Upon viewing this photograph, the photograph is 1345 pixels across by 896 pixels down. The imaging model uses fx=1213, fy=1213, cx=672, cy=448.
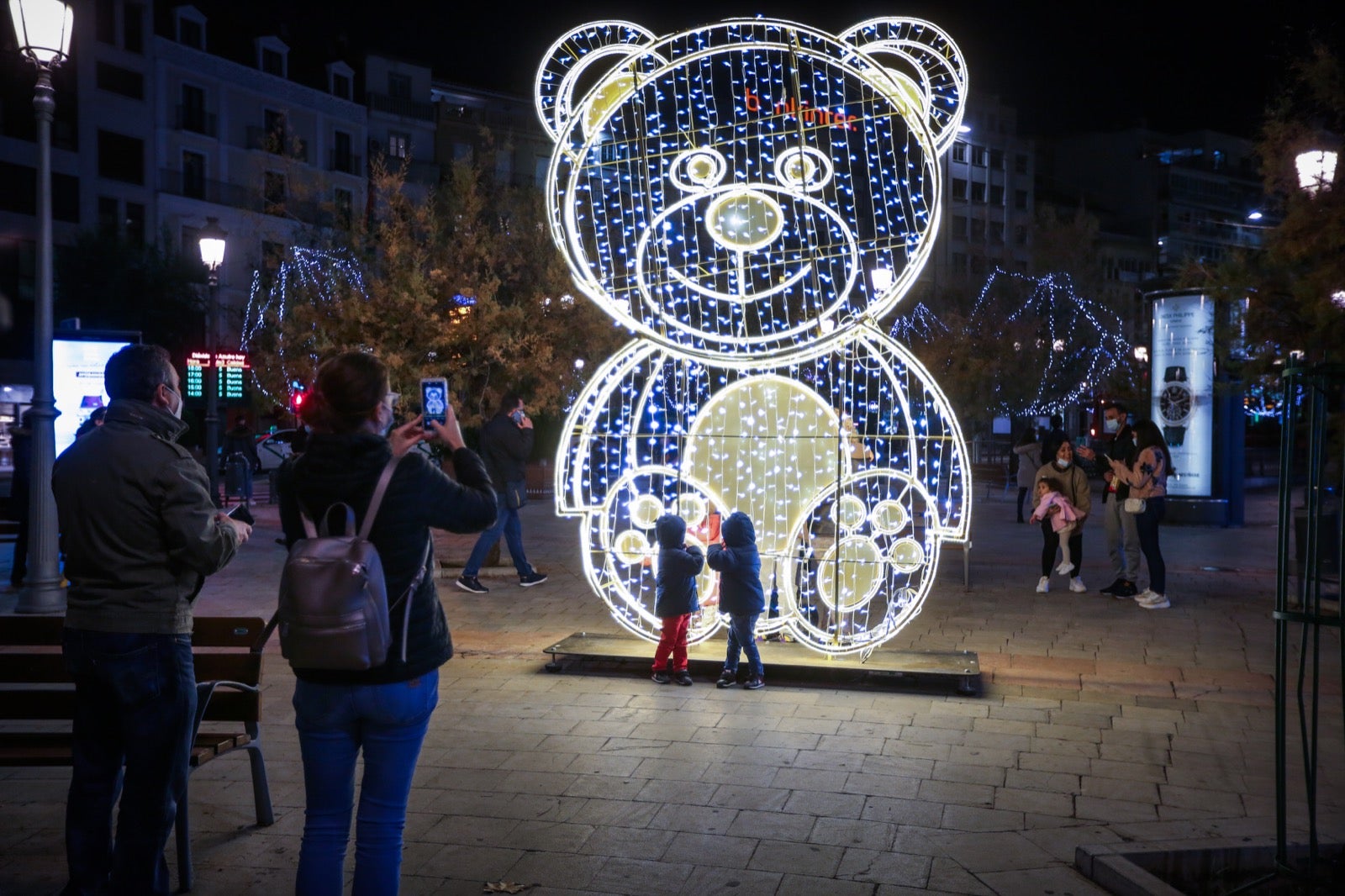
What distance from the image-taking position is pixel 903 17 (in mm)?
7203

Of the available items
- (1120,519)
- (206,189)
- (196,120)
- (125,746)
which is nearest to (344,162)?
(206,189)

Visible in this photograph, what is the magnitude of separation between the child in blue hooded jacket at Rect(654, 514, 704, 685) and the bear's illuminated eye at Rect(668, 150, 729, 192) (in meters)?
2.00

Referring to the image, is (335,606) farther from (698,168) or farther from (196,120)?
(196,120)

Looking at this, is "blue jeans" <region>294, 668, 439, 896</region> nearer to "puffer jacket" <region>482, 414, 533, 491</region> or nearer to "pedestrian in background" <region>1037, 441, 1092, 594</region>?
"puffer jacket" <region>482, 414, 533, 491</region>

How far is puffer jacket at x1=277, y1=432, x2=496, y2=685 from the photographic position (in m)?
3.12

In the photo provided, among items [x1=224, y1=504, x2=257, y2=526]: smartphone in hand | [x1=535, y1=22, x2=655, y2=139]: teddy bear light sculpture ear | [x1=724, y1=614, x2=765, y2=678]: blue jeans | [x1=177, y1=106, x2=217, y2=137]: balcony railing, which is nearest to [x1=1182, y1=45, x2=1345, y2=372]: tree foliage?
[x1=724, y1=614, x2=765, y2=678]: blue jeans

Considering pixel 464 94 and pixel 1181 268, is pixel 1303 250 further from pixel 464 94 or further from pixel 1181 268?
pixel 464 94

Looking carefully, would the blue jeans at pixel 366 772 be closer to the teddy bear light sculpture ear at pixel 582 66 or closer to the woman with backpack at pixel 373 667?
the woman with backpack at pixel 373 667

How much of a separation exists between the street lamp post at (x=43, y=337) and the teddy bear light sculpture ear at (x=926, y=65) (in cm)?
607

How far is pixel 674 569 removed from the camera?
7.13m

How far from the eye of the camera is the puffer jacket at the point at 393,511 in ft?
10.2

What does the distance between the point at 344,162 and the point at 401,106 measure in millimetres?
3577

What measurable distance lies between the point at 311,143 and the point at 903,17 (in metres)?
37.6

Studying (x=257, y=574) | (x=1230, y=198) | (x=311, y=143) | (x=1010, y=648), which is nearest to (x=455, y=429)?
(x=1010, y=648)
